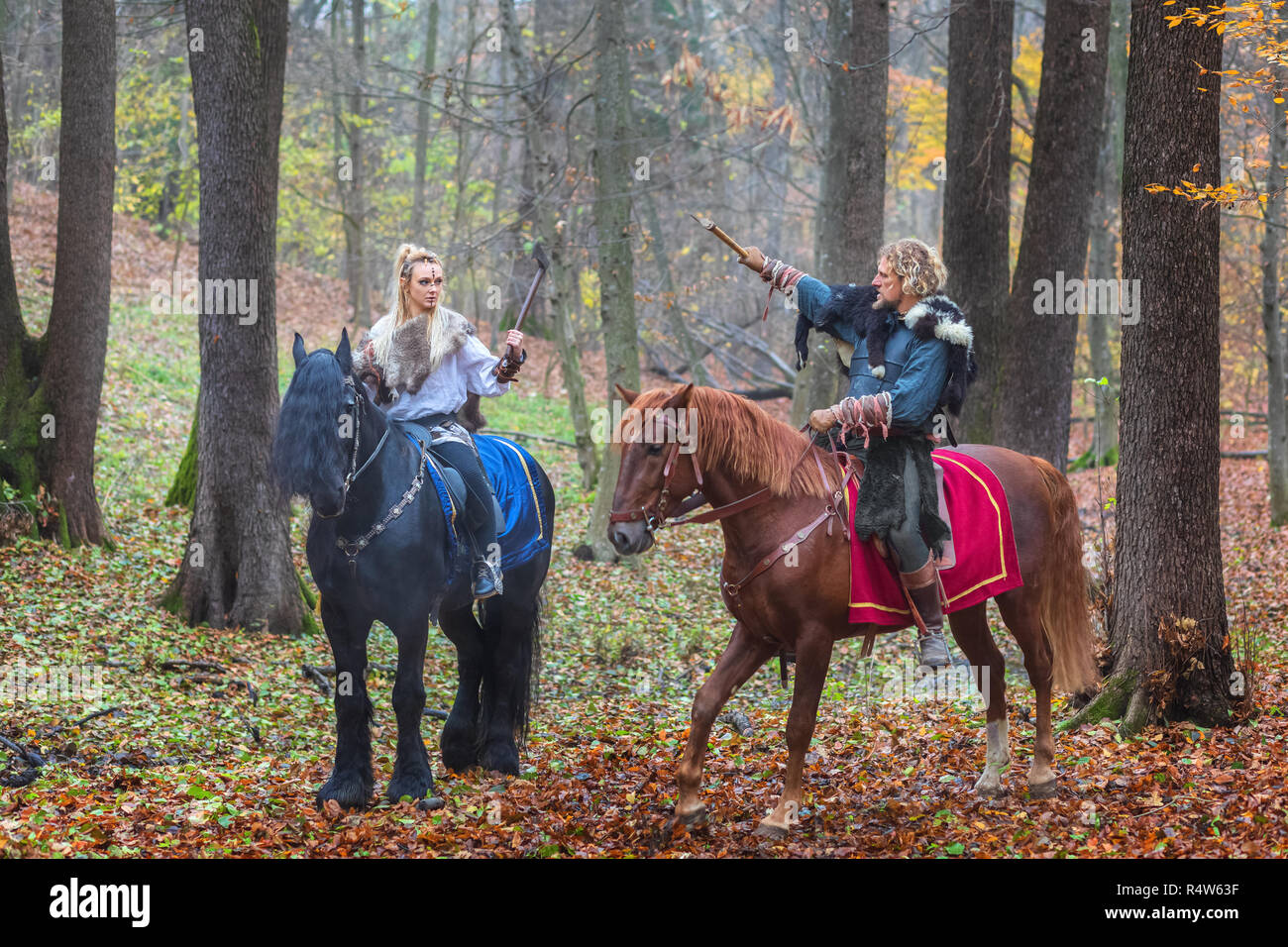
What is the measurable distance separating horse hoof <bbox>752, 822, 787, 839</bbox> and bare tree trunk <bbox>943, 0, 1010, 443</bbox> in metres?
7.26

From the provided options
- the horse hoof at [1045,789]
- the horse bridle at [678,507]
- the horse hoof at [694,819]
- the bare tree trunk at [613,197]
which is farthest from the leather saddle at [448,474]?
the bare tree trunk at [613,197]

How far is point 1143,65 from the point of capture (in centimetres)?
684

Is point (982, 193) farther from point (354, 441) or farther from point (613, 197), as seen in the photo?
point (354, 441)

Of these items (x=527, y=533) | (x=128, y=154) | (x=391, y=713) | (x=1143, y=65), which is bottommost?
(x=391, y=713)

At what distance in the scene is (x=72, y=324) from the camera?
10953mm

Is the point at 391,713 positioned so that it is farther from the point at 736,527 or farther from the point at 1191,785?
the point at 1191,785

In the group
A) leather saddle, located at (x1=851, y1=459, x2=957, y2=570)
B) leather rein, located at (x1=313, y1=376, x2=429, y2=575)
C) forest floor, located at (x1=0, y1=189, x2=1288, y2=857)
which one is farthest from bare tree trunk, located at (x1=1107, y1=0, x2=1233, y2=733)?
leather rein, located at (x1=313, y1=376, x2=429, y2=575)

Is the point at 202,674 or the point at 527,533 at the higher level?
the point at 527,533

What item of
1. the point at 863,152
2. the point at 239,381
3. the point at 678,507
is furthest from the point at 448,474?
the point at 863,152

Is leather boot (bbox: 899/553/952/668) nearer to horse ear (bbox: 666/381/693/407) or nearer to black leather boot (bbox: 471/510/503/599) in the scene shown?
horse ear (bbox: 666/381/693/407)

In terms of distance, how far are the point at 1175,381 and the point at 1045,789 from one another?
266 cm

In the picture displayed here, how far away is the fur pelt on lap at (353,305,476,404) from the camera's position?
255 inches

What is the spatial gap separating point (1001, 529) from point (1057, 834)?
1659mm
